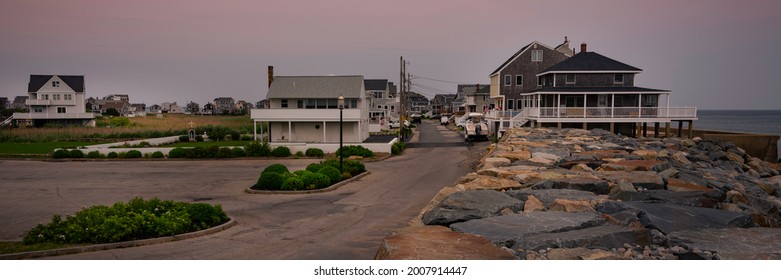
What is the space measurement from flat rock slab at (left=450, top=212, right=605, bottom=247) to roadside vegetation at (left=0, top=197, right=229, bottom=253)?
6734 millimetres

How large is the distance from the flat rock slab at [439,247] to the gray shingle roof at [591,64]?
160ft

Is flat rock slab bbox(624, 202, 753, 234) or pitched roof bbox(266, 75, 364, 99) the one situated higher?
pitched roof bbox(266, 75, 364, 99)

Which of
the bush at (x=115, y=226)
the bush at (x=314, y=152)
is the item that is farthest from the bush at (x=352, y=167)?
the bush at (x=115, y=226)

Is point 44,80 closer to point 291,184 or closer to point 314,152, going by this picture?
point 291,184

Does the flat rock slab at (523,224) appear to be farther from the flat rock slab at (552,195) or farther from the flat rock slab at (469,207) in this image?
the flat rock slab at (552,195)

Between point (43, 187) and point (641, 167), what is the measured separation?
74.4 feet

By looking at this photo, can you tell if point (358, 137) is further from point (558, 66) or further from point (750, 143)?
point (750, 143)

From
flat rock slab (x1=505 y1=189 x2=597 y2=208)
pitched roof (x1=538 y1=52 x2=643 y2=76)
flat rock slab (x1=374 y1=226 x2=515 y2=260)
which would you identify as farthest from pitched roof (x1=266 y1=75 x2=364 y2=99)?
flat rock slab (x1=374 y1=226 x2=515 y2=260)

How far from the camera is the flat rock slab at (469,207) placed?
768 centimetres

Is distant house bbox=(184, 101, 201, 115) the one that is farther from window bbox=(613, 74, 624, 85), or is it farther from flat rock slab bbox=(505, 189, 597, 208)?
flat rock slab bbox=(505, 189, 597, 208)

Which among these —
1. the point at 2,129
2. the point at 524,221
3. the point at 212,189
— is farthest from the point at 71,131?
the point at 524,221

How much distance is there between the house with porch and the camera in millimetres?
46625

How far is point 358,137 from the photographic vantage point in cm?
4988

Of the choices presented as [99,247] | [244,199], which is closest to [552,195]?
[99,247]
